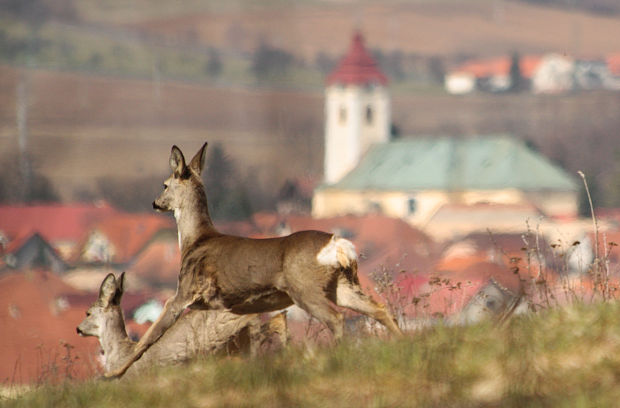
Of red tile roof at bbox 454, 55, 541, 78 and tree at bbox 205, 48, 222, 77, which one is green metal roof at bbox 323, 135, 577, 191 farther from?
tree at bbox 205, 48, 222, 77

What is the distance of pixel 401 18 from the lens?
124m

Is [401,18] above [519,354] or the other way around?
above

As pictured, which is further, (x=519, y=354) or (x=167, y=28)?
(x=167, y=28)

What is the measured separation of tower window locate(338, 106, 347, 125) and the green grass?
11005 centimetres

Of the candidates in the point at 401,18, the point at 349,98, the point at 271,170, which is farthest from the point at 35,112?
the point at 401,18

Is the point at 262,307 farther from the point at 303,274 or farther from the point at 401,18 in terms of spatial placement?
the point at 401,18

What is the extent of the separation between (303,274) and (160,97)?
106690 millimetres

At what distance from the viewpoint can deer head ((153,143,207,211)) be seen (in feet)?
15.6

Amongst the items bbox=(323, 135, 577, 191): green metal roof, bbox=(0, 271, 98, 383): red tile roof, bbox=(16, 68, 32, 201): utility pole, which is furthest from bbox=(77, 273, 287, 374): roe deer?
bbox=(323, 135, 577, 191): green metal roof

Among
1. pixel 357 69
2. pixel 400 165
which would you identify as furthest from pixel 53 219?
pixel 357 69

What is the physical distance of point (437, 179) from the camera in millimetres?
111625

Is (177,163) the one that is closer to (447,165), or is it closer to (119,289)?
(119,289)

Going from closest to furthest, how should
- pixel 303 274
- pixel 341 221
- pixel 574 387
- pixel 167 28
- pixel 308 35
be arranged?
pixel 574 387 < pixel 303 274 < pixel 341 221 < pixel 167 28 < pixel 308 35

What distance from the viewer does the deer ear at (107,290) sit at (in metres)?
5.01
